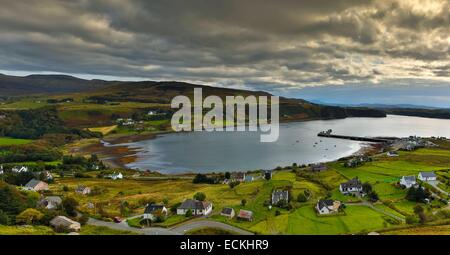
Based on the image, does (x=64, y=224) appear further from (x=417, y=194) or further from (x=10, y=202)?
(x=417, y=194)

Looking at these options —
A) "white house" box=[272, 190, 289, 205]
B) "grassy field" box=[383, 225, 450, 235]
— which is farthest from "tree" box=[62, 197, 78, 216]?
"grassy field" box=[383, 225, 450, 235]

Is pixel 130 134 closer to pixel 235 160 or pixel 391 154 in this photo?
pixel 235 160

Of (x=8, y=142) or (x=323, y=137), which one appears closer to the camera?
(x=8, y=142)

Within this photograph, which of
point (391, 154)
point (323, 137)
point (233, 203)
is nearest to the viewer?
point (233, 203)

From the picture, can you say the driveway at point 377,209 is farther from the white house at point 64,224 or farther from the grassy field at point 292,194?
the white house at point 64,224

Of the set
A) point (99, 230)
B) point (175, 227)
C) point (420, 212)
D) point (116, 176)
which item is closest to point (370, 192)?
point (420, 212)

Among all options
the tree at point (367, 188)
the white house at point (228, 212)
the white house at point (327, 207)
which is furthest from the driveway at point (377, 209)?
the white house at point (228, 212)

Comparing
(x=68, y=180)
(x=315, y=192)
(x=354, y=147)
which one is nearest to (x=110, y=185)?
(x=68, y=180)
